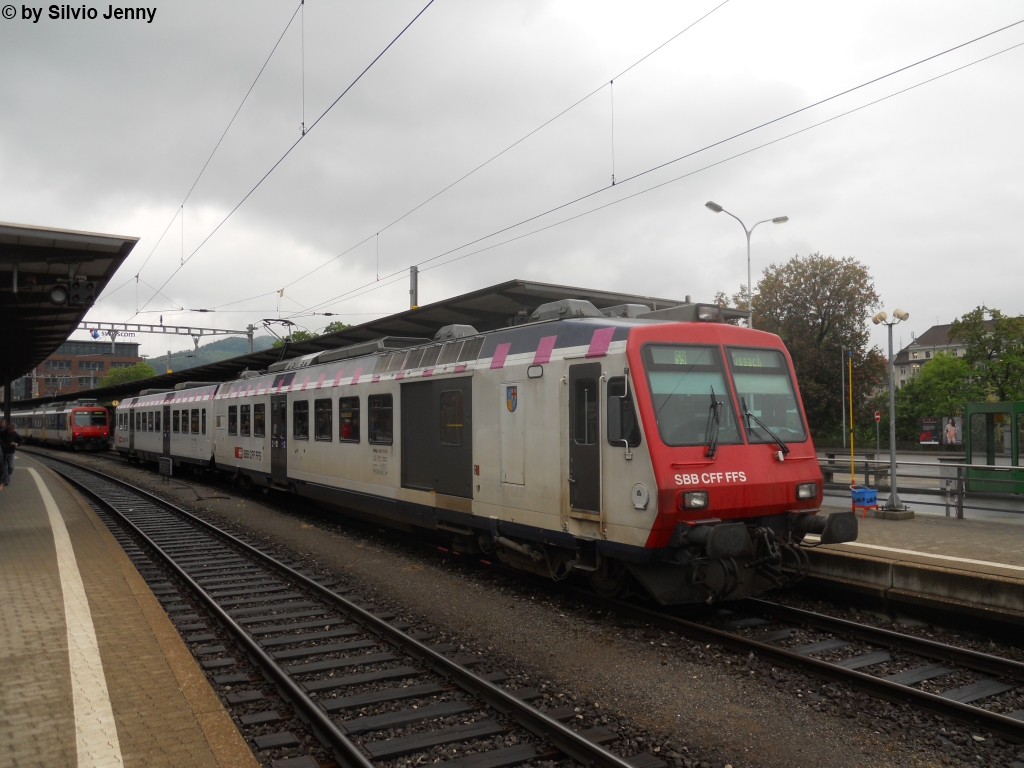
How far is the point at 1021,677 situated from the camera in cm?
604

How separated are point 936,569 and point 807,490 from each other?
4.75 feet

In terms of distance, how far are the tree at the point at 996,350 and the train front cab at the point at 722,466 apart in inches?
1606

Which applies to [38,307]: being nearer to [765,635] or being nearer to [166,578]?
[166,578]

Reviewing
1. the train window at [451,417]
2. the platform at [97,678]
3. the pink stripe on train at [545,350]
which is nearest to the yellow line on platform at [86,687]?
the platform at [97,678]

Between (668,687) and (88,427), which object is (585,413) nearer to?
(668,687)

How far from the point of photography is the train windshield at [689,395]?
24.0ft

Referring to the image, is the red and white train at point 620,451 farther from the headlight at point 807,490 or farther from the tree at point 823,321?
the tree at point 823,321

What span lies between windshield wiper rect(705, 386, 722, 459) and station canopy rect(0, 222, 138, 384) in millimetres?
9644

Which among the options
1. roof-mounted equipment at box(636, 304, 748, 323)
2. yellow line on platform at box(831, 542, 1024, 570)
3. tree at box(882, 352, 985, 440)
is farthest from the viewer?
tree at box(882, 352, 985, 440)

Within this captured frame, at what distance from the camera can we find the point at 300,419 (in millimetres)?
15727

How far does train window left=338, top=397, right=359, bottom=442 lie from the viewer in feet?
43.0

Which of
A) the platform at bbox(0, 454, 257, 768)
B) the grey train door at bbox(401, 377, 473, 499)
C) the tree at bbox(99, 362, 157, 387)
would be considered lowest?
the platform at bbox(0, 454, 257, 768)

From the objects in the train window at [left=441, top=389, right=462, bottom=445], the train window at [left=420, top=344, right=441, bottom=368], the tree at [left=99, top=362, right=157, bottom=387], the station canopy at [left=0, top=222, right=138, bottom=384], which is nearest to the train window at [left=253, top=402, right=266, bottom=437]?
the station canopy at [left=0, top=222, right=138, bottom=384]

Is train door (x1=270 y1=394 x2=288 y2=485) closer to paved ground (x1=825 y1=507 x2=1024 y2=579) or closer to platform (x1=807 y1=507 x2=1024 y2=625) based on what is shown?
platform (x1=807 y1=507 x2=1024 y2=625)
